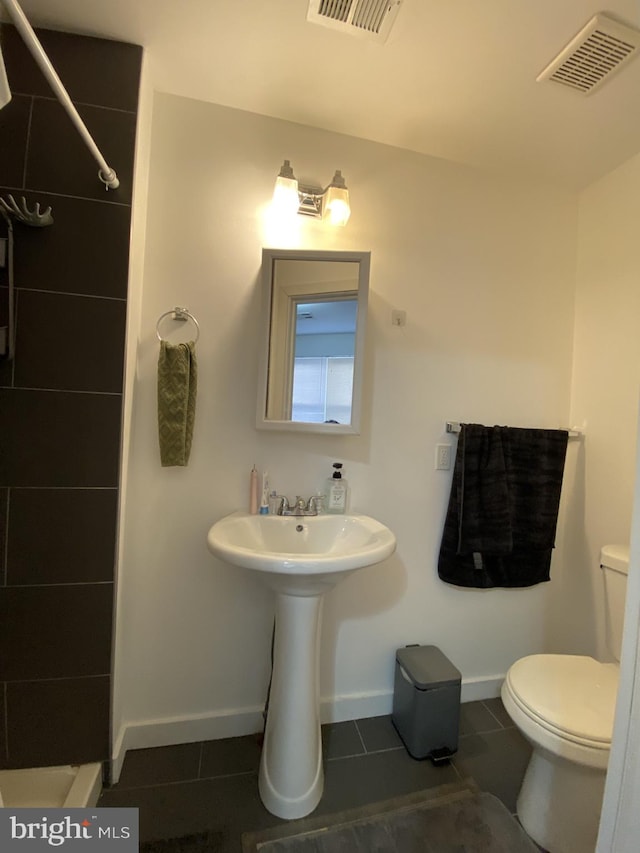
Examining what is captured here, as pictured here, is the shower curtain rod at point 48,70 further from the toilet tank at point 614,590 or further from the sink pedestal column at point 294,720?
the toilet tank at point 614,590

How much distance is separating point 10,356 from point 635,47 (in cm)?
204

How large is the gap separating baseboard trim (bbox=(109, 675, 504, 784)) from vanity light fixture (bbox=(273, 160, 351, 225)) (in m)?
1.92

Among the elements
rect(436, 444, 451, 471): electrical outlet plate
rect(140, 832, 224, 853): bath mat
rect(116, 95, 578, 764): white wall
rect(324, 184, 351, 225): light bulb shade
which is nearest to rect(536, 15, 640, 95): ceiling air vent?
rect(116, 95, 578, 764): white wall

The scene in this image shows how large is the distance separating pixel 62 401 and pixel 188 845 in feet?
4.42

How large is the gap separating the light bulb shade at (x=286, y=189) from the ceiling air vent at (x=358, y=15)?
0.39 m

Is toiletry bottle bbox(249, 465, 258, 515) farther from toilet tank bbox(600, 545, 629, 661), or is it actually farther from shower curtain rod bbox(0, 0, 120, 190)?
toilet tank bbox(600, 545, 629, 661)

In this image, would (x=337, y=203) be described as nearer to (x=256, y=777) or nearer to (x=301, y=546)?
(x=301, y=546)

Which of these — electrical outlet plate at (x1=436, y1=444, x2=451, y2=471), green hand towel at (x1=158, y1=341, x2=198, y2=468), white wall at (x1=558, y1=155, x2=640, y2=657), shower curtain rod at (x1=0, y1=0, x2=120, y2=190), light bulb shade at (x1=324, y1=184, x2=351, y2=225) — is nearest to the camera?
shower curtain rod at (x1=0, y1=0, x2=120, y2=190)

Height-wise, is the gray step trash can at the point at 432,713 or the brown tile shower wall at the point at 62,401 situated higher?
the brown tile shower wall at the point at 62,401

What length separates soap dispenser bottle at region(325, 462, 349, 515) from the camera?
5.01 feet

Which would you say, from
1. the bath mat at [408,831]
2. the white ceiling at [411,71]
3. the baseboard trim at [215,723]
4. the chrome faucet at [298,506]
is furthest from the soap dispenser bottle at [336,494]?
the white ceiling at [411,71]

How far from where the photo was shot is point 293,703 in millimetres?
1254

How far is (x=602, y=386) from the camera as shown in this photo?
170 cm

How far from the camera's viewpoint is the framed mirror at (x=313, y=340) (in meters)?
1.47
